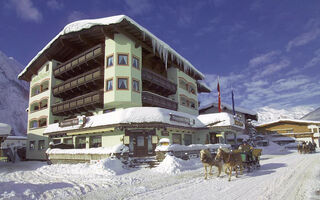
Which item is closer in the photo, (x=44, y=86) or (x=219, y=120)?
(x=219, y=120)

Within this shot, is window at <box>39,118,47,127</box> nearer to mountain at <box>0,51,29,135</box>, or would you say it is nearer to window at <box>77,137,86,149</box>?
window at <box>77,137,86,149</box>

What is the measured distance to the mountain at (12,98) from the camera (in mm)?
86375

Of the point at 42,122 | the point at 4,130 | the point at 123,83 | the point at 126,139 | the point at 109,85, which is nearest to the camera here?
the point at 126,139

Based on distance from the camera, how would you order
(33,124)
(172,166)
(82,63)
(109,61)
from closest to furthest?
(172,166)
(109,61)
(82,63)
(33,124)

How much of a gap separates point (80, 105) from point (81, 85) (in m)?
2.82

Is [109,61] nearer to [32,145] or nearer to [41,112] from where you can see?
[41,112]

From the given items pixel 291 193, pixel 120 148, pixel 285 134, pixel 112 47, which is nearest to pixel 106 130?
pixel 120 148

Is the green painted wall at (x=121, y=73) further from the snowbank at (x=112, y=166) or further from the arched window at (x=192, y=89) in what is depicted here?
the arched window at (x=192, y=89)

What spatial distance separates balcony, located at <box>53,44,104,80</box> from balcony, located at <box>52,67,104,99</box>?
5.62 feet

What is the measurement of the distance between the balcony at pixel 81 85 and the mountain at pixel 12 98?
224ft

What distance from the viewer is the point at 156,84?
90.1ft

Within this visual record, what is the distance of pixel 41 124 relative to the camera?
33875mm

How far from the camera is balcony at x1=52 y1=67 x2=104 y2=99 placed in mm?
25392

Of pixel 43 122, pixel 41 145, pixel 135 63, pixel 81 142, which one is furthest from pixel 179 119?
pixel 43 122
